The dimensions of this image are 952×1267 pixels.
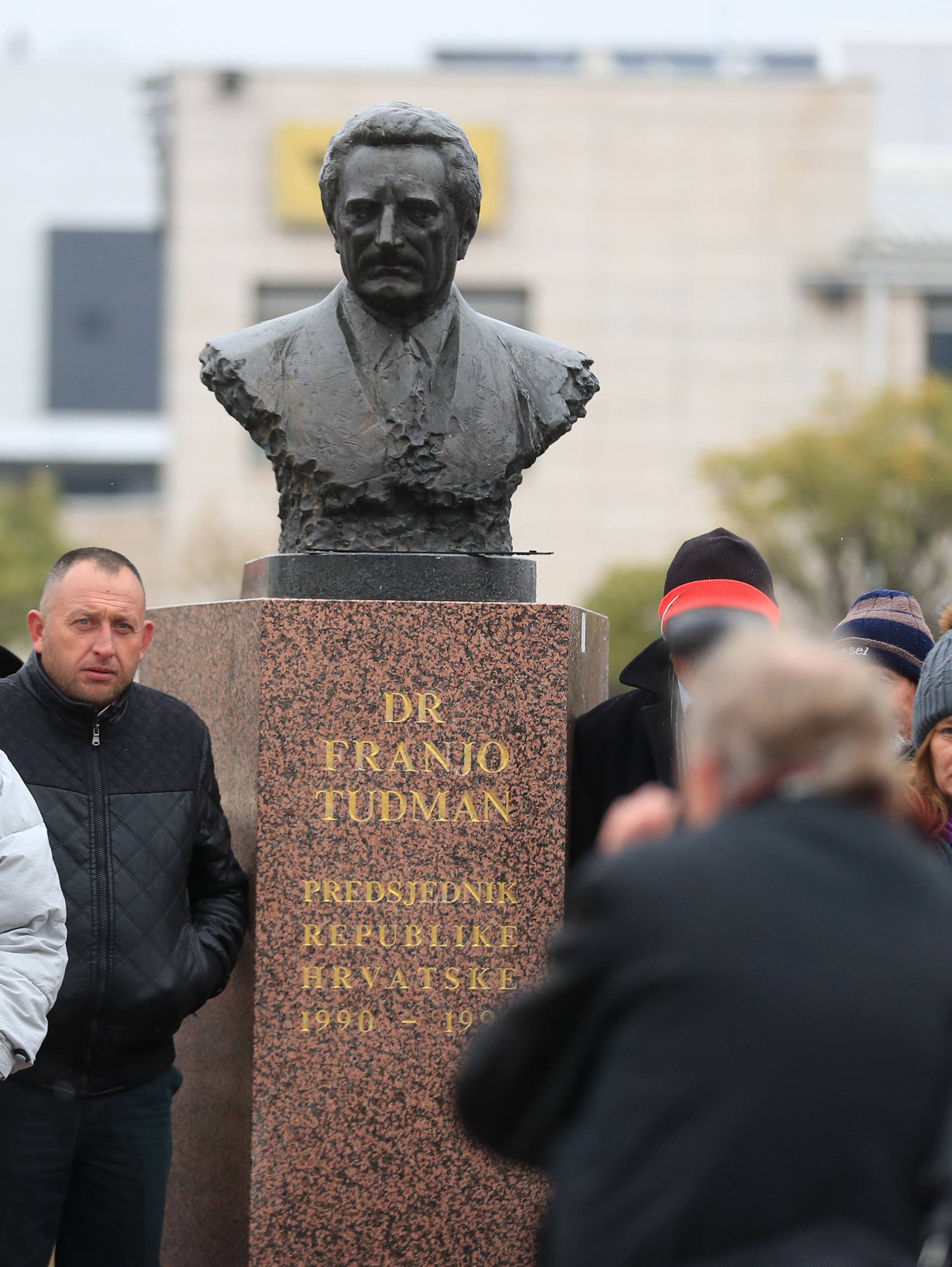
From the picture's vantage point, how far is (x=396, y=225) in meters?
4.59

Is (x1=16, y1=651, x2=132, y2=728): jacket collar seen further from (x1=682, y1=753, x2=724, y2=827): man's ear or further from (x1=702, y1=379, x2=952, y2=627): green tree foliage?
(x1=702, y1=379, x2=952, y2=627): green tree foliage

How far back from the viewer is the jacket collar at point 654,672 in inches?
172

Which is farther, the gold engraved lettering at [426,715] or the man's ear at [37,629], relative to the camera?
the gold engraved lettering at [426,715]

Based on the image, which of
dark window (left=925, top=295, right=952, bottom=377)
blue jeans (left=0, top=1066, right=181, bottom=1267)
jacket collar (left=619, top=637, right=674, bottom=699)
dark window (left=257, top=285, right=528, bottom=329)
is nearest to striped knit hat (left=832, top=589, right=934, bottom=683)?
jacket collar (left=619, top=637, right=674, bottom=699)

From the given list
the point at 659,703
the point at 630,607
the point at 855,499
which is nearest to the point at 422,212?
the point at 659,703

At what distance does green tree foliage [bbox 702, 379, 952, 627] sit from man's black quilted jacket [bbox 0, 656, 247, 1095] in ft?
69.7

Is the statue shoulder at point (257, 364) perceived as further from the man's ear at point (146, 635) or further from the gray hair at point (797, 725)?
the gray hair at point (797, 725)

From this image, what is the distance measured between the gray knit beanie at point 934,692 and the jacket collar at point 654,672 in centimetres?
59

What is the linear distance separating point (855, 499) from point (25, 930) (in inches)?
904

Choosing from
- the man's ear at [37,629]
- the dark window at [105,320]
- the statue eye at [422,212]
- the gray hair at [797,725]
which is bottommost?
the gray hair at [797,725]

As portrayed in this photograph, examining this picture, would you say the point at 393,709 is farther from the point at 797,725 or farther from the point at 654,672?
the point at 797,725

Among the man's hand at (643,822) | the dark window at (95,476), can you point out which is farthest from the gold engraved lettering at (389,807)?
the dark window at (95,476)

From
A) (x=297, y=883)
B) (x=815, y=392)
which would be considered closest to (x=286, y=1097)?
(x=297, y=883)

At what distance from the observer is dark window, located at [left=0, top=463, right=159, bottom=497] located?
47406mm
